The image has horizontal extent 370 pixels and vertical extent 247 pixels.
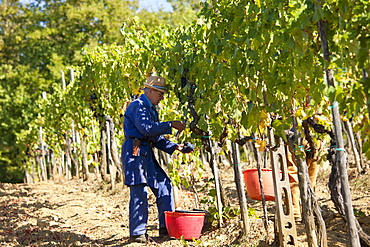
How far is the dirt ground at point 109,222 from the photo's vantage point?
510 cm

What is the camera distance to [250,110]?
3.63 m

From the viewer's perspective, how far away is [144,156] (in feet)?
17.4

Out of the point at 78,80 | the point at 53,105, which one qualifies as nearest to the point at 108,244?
the point at 78,80

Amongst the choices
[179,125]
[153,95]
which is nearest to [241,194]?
[179,125]

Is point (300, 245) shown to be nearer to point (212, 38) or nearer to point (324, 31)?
point (212, 38)

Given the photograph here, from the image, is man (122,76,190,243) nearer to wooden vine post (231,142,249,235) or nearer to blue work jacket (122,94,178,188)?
blue work jacket (122,94,178,188)

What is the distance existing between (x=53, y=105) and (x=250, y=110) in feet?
45.4

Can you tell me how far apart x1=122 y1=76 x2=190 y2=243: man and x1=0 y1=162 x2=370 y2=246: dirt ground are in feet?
0.90

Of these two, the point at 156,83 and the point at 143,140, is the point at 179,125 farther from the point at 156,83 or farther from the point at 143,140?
the point at 156,83

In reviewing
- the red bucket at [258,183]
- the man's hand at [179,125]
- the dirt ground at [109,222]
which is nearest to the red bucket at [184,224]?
the dirt ground at [109,222]

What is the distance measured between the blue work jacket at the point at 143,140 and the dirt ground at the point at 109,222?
69cm

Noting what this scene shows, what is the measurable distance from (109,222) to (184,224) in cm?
253

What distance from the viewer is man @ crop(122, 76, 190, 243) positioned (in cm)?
517

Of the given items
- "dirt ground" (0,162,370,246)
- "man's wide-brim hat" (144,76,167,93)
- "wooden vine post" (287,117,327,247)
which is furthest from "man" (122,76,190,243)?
"wooden vine post" (287,117,327,247)
